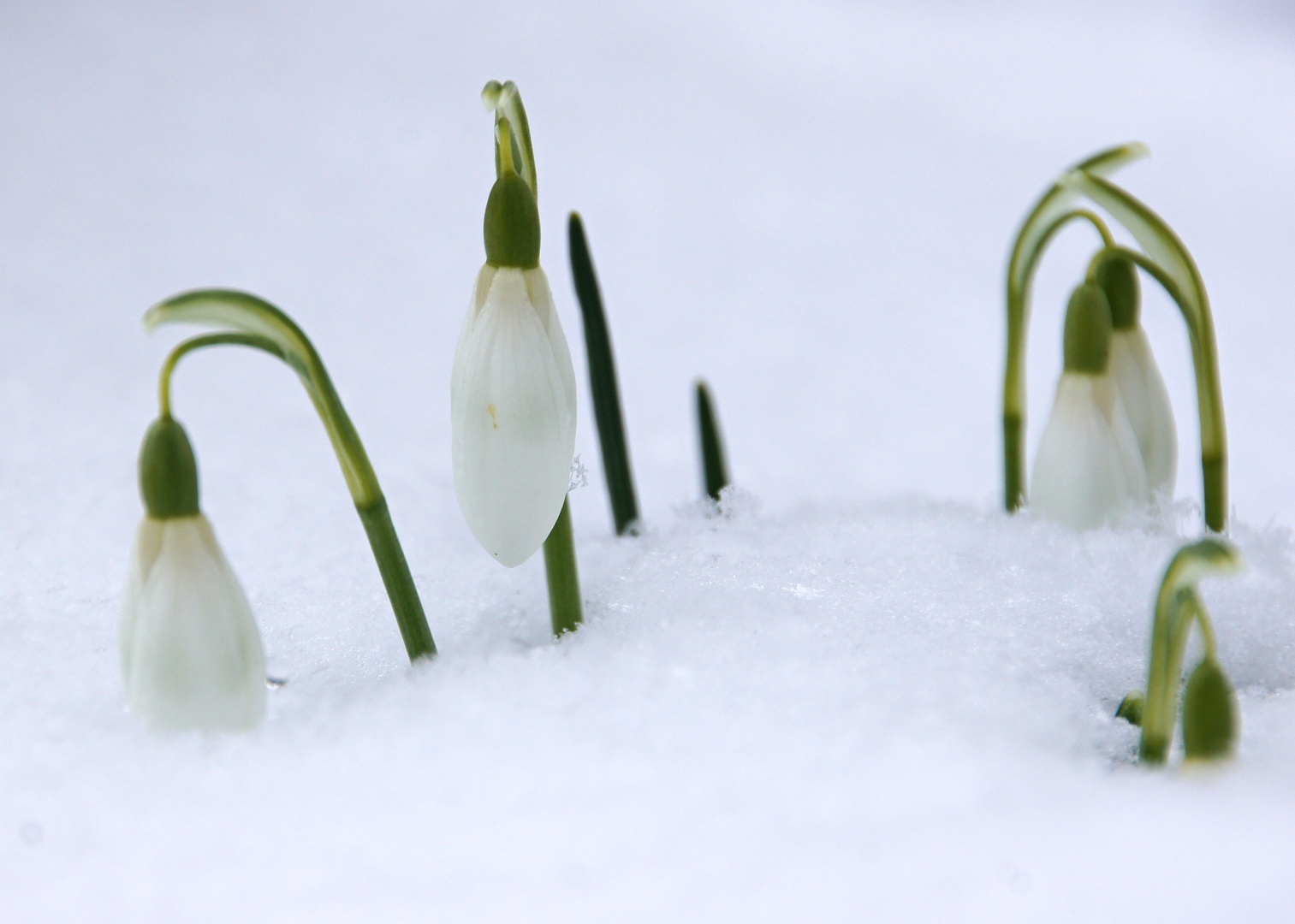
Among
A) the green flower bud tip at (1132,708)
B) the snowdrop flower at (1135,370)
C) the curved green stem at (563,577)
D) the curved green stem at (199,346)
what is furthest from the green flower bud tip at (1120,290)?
the curved green stem at (199,346)

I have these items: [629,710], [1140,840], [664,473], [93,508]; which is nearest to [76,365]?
[93,508]

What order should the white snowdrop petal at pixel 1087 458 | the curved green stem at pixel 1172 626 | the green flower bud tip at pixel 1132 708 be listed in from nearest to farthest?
the curved green stem at pixel 1172 626 → the green flower bud tip at pixel 1132 708 → the white snowdrop petal at pixel 1087 458

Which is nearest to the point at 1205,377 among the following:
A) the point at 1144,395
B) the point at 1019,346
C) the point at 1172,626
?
the point at 1144,395

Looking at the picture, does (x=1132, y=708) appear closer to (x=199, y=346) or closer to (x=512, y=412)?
(x=512, y=412)

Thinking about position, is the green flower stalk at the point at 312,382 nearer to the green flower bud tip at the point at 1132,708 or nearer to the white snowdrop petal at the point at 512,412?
the white snowdrop petal at the point at 512,412

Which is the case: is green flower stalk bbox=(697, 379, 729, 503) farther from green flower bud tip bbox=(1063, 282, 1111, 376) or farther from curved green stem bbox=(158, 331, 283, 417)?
curved green stem bbox=(158, 331, 283, 417)

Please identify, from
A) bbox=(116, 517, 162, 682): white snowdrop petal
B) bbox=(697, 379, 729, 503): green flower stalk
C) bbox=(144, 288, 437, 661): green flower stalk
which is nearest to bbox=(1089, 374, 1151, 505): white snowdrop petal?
bbox=(697, 379, 729, 503): green flower stalk
